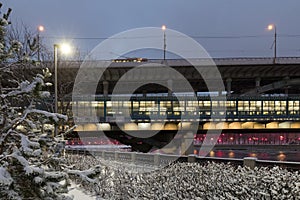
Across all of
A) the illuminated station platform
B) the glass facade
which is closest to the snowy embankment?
the illuminated station platform

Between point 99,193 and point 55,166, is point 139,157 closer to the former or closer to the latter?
point 99,193

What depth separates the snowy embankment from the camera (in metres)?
6.95

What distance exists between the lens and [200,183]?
29.3 feet

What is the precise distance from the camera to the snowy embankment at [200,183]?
6.95 meters

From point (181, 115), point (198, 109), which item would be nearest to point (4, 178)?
point (181, 115)

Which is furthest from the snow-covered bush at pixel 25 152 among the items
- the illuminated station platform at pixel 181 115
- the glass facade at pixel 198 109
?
the glass facade at pixel 198 109

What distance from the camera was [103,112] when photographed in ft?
152

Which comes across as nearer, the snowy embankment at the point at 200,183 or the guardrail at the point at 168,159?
the snowy embankment at the point at 200,183

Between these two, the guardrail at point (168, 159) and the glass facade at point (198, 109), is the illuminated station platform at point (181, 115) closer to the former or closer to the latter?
the glass facade at point (198, 109)

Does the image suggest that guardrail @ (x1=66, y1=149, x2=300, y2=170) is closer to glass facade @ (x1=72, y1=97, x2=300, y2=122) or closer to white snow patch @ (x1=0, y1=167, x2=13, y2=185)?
white snow patch @ (x1=0, y1=167, x2=13, y2=185)

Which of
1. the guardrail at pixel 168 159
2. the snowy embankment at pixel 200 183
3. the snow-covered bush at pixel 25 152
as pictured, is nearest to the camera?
the snow-covered bush at pixel 25 152

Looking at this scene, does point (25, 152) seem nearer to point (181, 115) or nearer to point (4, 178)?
point (4, 178)

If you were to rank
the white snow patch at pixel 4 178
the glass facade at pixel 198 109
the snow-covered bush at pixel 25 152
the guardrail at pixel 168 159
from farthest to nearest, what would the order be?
the glass facade at pixel 198 109 → the guardrail at pixel 168 159 → the snow-covered bush at pixel 25 152 → the white snow patch at pixel 4 178

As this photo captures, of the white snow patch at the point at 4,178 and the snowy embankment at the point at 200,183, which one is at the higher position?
the white snow patch at the point at 4,178
